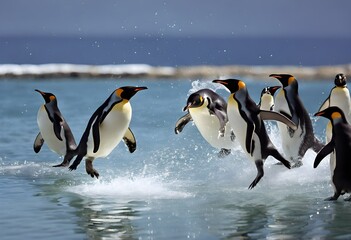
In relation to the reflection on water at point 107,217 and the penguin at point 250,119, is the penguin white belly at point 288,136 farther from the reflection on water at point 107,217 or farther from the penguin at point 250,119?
the reflection on water at point 107,217

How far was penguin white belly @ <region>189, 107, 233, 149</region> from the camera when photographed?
28.0 feet

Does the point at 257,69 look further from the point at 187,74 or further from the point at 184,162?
the point at 184,162

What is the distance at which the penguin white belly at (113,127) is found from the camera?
A: 25.2 ft

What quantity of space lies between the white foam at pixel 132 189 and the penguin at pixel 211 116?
73 centimetres

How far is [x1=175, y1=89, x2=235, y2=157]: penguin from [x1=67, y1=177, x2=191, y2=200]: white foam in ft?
2.39

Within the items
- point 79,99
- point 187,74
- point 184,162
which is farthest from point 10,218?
point 187,74

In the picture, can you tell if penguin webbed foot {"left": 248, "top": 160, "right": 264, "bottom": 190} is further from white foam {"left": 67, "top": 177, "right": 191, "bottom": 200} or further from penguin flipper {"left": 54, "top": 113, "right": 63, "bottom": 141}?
penguin flipper {"left": 54, "top": 113, "right": 63, "bottom": 141}

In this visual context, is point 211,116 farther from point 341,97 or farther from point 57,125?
point 57,125

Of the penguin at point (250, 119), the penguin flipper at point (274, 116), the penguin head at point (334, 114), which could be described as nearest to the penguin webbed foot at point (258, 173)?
the penguin at point (250, 119)

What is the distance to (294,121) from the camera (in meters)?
8.04

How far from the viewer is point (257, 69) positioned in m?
28.9

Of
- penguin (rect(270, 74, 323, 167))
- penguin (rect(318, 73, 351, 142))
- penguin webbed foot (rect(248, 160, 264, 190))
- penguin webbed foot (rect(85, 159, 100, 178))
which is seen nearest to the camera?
penguin webbed foot (rect(248, 160, 264, 190))

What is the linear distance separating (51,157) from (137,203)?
3.22m

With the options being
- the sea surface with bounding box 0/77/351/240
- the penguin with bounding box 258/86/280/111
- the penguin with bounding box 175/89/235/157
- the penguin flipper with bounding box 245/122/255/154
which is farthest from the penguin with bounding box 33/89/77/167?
the penguin flipper with bounding box 245/122/255/154
